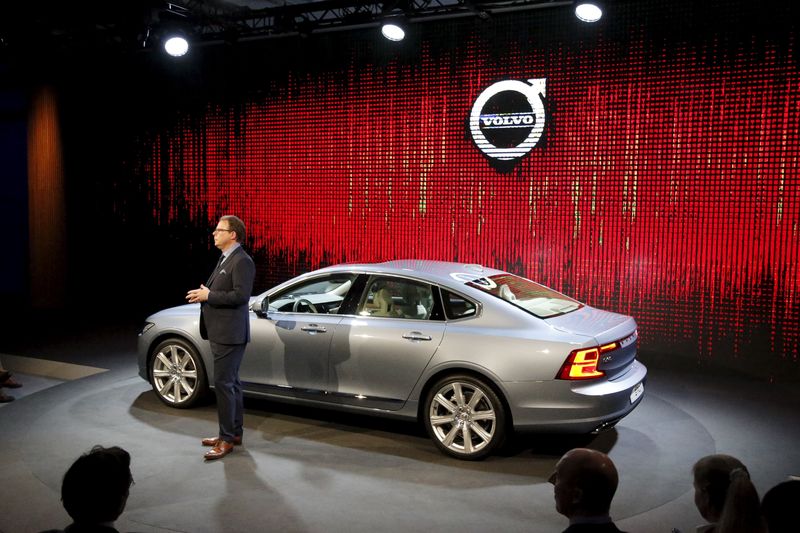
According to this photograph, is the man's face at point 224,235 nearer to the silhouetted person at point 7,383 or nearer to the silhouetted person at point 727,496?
the silhouetted person at point 7,383

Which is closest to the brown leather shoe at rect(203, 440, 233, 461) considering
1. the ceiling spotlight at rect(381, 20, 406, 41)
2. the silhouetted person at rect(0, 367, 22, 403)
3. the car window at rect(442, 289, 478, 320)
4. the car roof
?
the car roof

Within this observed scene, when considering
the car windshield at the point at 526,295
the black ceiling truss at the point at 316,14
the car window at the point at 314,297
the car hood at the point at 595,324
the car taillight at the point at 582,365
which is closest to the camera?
the car taillight at the point at 582,365

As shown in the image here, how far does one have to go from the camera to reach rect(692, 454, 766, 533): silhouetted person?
2082mm

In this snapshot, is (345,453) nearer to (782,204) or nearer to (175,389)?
(175,389)

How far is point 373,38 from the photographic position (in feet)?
36.3

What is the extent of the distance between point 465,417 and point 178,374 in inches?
110

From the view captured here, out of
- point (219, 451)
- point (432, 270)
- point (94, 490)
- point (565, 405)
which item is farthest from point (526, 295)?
point (94, 490)

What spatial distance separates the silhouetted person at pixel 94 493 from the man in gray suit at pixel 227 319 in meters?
3.19

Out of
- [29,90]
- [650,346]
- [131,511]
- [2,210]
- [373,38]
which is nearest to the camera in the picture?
[131,511]

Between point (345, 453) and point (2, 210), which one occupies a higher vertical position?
point (2, 210)

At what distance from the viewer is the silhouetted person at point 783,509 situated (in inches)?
84.0

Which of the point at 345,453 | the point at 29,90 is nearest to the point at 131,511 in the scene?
the point at 345,453

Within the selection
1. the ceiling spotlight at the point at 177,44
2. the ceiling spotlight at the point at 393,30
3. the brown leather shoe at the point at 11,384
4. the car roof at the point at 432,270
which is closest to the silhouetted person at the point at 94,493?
the car roof at the point at 432,270

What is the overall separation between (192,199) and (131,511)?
8.89 m
